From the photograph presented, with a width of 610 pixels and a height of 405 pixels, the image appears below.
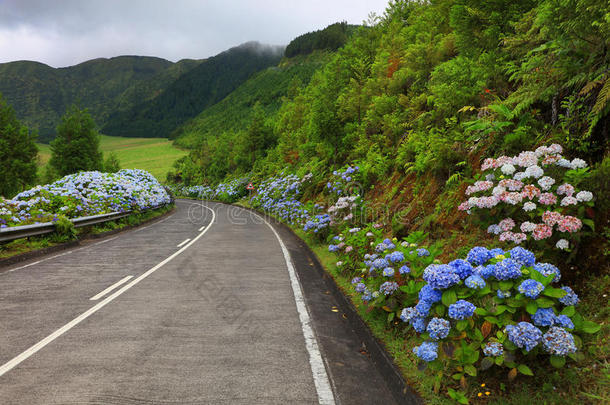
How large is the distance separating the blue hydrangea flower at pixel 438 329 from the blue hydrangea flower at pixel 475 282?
0.41 metres

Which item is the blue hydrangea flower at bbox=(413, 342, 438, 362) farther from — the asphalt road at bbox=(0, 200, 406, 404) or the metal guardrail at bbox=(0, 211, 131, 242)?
the metal guardrail at bbox=(0, 211, 131, 242)

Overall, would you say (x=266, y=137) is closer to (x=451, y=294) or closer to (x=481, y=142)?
(x=481, y=142)

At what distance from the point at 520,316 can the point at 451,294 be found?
0.58 meters

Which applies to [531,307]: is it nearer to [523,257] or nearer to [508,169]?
[523,257]

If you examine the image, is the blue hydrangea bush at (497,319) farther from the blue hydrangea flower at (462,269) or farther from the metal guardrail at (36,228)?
the metal guardrail at (36,228)

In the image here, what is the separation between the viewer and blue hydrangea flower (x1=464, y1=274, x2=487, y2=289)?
3.12 m

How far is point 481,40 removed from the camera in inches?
321

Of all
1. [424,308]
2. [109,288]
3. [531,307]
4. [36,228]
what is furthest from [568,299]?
[36,228]

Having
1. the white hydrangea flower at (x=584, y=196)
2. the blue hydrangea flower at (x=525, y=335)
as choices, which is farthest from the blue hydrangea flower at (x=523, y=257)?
the white hydrangea flower at (x=584, y=196)

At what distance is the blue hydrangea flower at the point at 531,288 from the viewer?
→ 2.90 m

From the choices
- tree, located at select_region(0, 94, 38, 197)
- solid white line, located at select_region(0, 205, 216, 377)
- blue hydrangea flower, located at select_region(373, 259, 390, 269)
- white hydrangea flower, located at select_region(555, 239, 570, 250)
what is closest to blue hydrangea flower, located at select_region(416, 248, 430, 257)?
blue hydrangea flower, located at select_region(373, 259, 390, 269)

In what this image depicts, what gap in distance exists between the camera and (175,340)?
180 inches

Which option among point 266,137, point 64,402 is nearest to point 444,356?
point 64,402

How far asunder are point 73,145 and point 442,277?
1941 inches
